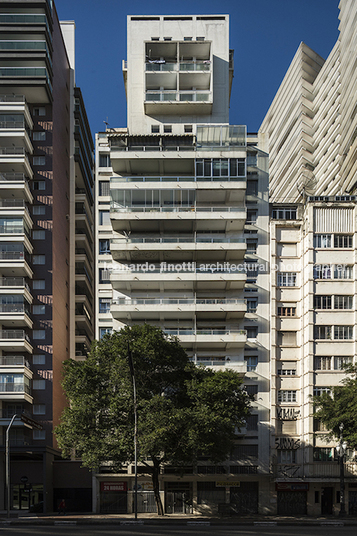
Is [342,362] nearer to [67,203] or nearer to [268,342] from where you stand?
[268,342]

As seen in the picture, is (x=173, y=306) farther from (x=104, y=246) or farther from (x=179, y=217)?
(x=104, y=246)

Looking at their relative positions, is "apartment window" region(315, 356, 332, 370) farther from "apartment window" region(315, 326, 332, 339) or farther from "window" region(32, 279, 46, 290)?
"window" region(32, 279, 46, 290)

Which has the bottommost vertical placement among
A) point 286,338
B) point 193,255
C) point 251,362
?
point 251,362

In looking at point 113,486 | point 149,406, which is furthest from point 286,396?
point 149,406

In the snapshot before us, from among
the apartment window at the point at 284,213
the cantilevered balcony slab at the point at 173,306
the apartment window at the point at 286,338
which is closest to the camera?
the cantilevered balcony slab at the point at 173,306

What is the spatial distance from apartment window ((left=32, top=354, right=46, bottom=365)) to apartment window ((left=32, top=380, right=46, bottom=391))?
6.06ft

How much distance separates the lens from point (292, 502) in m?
61.8

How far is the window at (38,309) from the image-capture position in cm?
6812

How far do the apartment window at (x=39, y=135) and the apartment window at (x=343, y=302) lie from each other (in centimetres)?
3602

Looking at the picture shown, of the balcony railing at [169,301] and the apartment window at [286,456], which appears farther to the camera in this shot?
the apartment window at [286,456]

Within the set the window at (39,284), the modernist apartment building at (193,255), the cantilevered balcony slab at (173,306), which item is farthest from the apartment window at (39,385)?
the cantilevered balcony slab at (173,306)

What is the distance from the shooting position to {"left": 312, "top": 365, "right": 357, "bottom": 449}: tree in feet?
181

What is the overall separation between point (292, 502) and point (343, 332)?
17183 millimetres

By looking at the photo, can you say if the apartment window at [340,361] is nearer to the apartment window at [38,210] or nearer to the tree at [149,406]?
the tree at [149,406]
